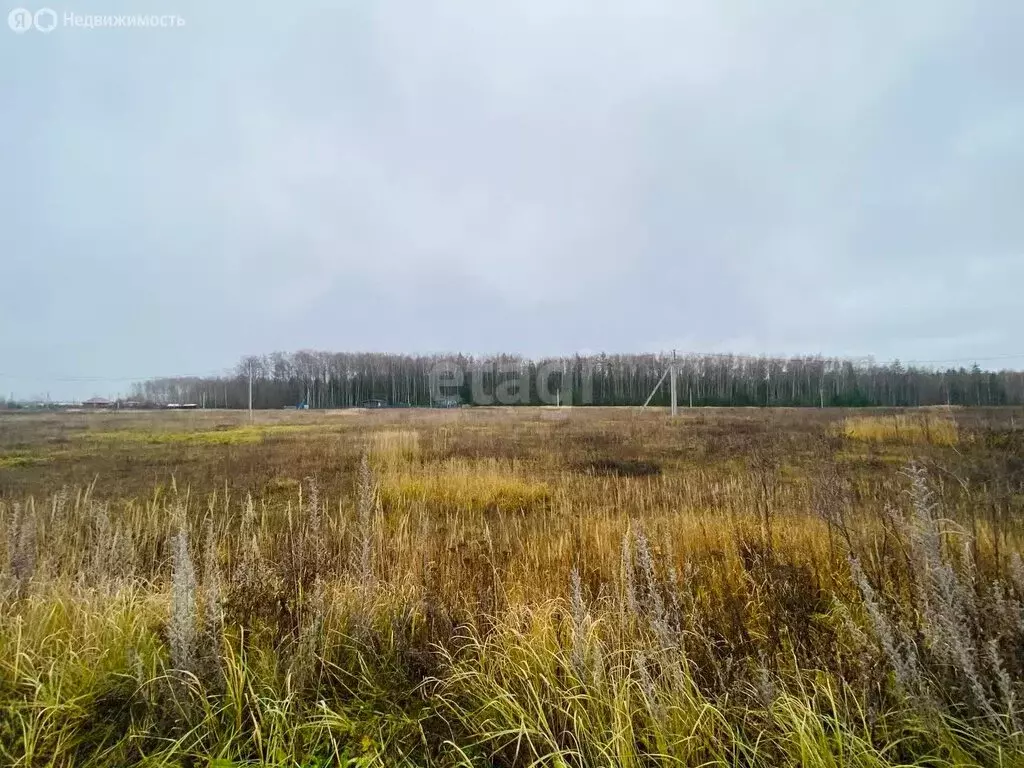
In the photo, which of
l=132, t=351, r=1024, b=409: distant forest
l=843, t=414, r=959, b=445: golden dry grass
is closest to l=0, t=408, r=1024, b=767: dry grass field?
l=843, t=414, r=959, b=445: golden dry grass

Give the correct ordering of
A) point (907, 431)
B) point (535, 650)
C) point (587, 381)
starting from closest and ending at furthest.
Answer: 1. point (535, 650)
2. point (907, 431)
3. point (587, 381)

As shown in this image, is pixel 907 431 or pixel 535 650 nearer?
pixel 535 650

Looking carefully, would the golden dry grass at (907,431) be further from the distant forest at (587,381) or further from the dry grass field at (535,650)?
the distant forest at (587,381)

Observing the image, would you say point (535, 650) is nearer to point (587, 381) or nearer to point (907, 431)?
point (907, 431)

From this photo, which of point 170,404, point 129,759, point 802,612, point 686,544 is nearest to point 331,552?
point 129,759

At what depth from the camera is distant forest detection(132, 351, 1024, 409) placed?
43.8m

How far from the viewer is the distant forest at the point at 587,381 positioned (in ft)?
144

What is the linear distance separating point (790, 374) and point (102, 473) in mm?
61537

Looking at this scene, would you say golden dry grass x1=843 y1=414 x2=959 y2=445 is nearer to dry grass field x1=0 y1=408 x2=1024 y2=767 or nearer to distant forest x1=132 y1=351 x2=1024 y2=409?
dry grass field x1=0 y1=408 x2=1024 y2=767

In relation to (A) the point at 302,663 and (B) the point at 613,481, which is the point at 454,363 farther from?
(A) the point at 302,663

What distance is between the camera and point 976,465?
7.29 meters

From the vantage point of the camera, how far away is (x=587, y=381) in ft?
196

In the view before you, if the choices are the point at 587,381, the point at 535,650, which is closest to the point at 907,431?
the point at 535,650

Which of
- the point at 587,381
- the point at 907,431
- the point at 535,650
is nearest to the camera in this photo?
the point at 535,650
